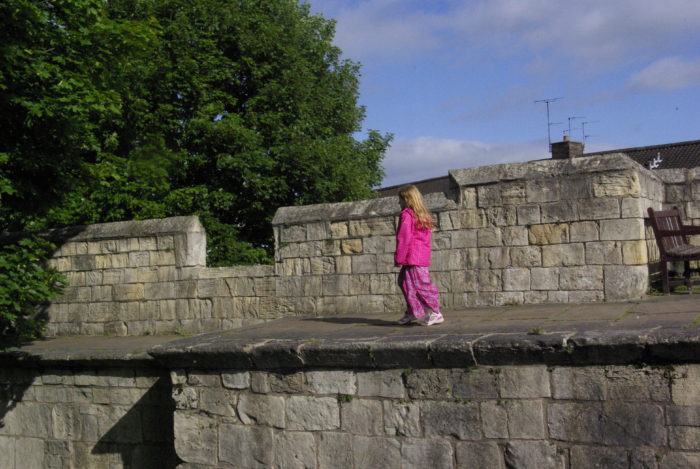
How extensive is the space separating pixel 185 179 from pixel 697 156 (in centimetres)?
1705

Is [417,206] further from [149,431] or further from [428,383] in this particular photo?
[149,431]

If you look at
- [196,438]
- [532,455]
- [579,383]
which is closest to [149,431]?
[196,438]

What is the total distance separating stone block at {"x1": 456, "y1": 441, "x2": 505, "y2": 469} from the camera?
486 centimetres

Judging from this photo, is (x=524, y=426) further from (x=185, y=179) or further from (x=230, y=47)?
(x=230, y=47)

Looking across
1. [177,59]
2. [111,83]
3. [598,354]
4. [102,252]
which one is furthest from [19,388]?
[177,59]

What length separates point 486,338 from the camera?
4.93 meters

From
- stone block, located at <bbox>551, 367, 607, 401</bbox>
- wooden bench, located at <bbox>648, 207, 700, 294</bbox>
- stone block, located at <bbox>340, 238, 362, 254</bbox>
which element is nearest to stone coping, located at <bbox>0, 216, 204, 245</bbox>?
stone block, located at <bbox>340, 238, 362, 254</bbox>

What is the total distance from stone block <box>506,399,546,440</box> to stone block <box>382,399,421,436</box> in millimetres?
692

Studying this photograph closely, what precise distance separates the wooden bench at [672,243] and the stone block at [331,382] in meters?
3.75

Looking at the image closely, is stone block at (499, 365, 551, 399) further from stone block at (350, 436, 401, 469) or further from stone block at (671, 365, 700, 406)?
stone block at (350, 436, 401, 469)

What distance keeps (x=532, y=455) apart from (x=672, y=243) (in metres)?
4.03

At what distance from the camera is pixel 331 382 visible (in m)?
5.53

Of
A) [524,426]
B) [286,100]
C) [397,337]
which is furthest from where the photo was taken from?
[286,100]

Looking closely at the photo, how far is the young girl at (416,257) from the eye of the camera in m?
6.62
